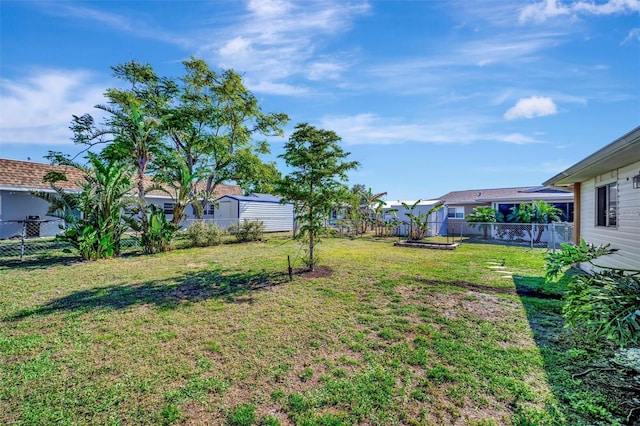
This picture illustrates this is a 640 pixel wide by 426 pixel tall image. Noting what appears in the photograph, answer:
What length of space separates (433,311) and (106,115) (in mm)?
15799

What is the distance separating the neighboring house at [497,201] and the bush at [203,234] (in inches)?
544

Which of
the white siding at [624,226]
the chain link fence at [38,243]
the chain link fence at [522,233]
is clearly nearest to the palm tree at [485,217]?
the chain link fence at [522,233]

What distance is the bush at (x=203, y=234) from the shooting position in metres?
13.0

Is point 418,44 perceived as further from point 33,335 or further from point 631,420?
point 33,335

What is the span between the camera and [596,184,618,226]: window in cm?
656

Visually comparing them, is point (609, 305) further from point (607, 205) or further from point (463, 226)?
point (463, 226)

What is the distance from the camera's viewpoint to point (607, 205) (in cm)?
698

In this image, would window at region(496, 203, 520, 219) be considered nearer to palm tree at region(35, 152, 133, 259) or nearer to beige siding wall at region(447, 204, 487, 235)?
beige siding wall at region(447, 204, 487, 235)

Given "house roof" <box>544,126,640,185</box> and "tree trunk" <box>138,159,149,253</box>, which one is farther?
"tree trunk" <box>138,159,149,253</box>

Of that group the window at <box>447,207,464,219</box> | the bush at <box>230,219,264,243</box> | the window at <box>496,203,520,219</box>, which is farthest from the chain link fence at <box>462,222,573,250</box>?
the bush at <box>230,219,264,243</box>

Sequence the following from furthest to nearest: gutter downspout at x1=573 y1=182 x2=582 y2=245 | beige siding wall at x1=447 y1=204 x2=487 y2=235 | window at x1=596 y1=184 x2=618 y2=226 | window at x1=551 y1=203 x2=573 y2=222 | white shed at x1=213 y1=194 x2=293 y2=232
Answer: white shed at x1=213 y1=194 x2=293 y2=232 < beige siding wall at x1=447 y1=204 x2=487 y2=235 < window at x1=551 y1=203 x2=573 y2=222 < gutter downspout at x1=573 y1=182 x2=582 y2=245 < window at x1=596 y1=184 x2=618 y2=226

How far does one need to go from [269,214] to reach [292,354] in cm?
1960

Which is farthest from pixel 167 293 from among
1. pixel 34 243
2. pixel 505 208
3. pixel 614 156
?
pixel 505 208

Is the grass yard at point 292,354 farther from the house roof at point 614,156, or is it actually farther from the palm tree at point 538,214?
the palm tree at point 538,214
